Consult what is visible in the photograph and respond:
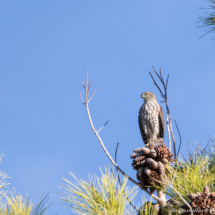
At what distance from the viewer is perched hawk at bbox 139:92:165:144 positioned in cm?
669

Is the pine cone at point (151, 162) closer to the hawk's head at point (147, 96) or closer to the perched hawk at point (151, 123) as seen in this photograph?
the perched hawk at point (151, 123)

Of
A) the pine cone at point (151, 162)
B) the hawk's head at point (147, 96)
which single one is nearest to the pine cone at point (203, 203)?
the pine cone at point (151, 162)

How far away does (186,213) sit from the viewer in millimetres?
1713

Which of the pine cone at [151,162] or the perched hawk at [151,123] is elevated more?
the perched hawk at [151,123]

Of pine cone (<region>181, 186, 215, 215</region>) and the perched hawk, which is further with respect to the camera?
the perched hawk

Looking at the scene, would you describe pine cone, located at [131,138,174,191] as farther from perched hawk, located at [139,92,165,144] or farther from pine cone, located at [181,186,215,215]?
perched hawk, located at [139,92,165,144]

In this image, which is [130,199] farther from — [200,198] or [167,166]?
[200,198]

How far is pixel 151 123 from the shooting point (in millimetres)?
6688

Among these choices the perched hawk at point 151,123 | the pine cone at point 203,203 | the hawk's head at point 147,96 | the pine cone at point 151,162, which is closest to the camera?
the pine cone at point 203,203

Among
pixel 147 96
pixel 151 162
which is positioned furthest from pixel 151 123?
pixel 151 162

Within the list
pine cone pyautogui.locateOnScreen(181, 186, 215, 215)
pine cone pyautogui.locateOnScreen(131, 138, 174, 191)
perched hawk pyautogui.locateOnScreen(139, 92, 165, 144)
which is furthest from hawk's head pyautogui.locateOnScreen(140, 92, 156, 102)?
pine cone pyautogui.locateOnScreen(181, 186, 215, 215)

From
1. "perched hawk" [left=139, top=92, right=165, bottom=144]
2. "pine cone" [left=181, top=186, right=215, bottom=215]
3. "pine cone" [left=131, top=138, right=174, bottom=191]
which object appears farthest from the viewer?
"perched hawk" [left=139, top=92, right=165, bottom=144]

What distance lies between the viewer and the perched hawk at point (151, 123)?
22.0ft

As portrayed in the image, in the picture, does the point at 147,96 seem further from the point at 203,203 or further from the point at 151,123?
the point at 203,203
